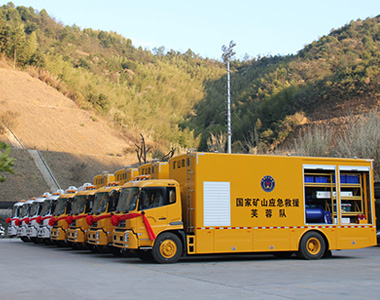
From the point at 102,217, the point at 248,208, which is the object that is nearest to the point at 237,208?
the point at 248,208

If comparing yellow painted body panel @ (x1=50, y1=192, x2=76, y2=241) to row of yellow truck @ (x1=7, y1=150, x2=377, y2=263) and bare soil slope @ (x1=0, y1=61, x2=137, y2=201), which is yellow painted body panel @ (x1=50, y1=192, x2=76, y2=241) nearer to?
row of yellow truck @ (x1=7, y1=150, x2=377, y2=263)

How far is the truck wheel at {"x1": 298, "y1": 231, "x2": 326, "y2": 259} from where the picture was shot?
1753cm

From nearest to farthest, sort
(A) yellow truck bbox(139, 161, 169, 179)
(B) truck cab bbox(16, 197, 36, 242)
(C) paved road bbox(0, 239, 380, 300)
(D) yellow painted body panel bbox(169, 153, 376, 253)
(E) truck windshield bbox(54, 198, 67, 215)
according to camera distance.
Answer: (C) paved road bbox(0, 239, 380, 300)
(D) yellow painted body panel bbox(169, 153, 376, 253)
(A) yellow truck bbox(139, 161, 169, 179)
(E) truck windshield bbox(54, 198, 67, 215)
(B) truck cab bbox(16, 197, 36, 242)

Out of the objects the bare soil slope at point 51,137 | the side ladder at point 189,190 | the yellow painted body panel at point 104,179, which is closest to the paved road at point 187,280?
the side ladder at point 189,190

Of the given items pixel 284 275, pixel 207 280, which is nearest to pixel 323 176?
pixel 284 275

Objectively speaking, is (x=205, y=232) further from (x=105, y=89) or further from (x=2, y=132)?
(x=105, y=89)

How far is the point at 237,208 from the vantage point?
16.8 m

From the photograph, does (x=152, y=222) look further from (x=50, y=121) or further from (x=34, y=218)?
(x=50, y=121)

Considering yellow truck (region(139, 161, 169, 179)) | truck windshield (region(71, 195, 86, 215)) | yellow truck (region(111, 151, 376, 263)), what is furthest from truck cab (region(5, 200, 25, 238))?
yellow truck (region(111, 151, 376, 263))

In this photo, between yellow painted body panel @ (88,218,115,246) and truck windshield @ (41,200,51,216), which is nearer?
yellow painted body panel @ (88,218,115,246)

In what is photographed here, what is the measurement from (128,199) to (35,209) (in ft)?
42.6

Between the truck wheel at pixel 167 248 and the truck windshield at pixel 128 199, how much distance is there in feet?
4.69

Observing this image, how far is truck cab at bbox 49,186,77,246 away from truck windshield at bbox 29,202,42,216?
113 inches

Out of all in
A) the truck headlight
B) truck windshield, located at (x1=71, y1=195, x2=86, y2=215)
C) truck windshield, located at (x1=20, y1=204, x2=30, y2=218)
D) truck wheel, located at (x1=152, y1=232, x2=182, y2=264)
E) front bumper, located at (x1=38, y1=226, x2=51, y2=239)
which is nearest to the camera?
the truck headlight
